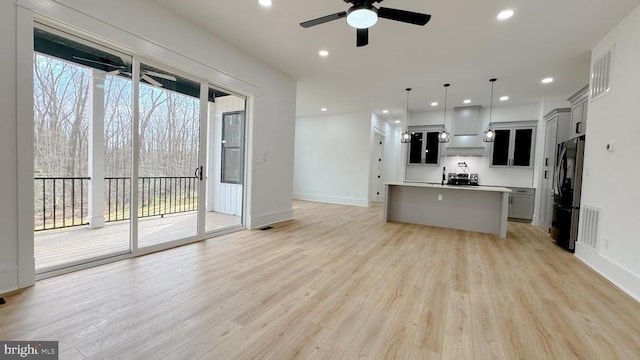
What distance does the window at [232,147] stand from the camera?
4.80 m

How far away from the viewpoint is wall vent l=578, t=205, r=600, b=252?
3.22 meters

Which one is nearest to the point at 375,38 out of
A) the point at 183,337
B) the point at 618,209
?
the point at 618,209

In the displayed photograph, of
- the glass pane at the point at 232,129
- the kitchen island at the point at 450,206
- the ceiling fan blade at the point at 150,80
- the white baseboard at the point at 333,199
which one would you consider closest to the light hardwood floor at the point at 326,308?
the kitchen island at the point at 450,206

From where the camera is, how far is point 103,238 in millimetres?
3572

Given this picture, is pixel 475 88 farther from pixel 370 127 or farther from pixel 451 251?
pixel 451 251

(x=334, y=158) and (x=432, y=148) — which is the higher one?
(x=432, y=148)

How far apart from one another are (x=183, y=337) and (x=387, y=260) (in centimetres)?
235

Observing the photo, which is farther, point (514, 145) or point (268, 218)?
point (514, 145)

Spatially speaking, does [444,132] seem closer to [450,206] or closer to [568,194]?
[450,206]

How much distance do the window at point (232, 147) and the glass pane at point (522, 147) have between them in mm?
6719

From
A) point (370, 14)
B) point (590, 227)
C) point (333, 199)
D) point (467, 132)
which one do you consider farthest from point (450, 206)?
point (370, 14)

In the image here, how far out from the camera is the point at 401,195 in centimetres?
576

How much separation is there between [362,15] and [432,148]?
5935 millimetres

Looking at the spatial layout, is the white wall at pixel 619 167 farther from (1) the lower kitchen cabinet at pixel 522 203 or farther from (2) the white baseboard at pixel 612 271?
(1) the lower kitchen cabinet at pixel 522 203
